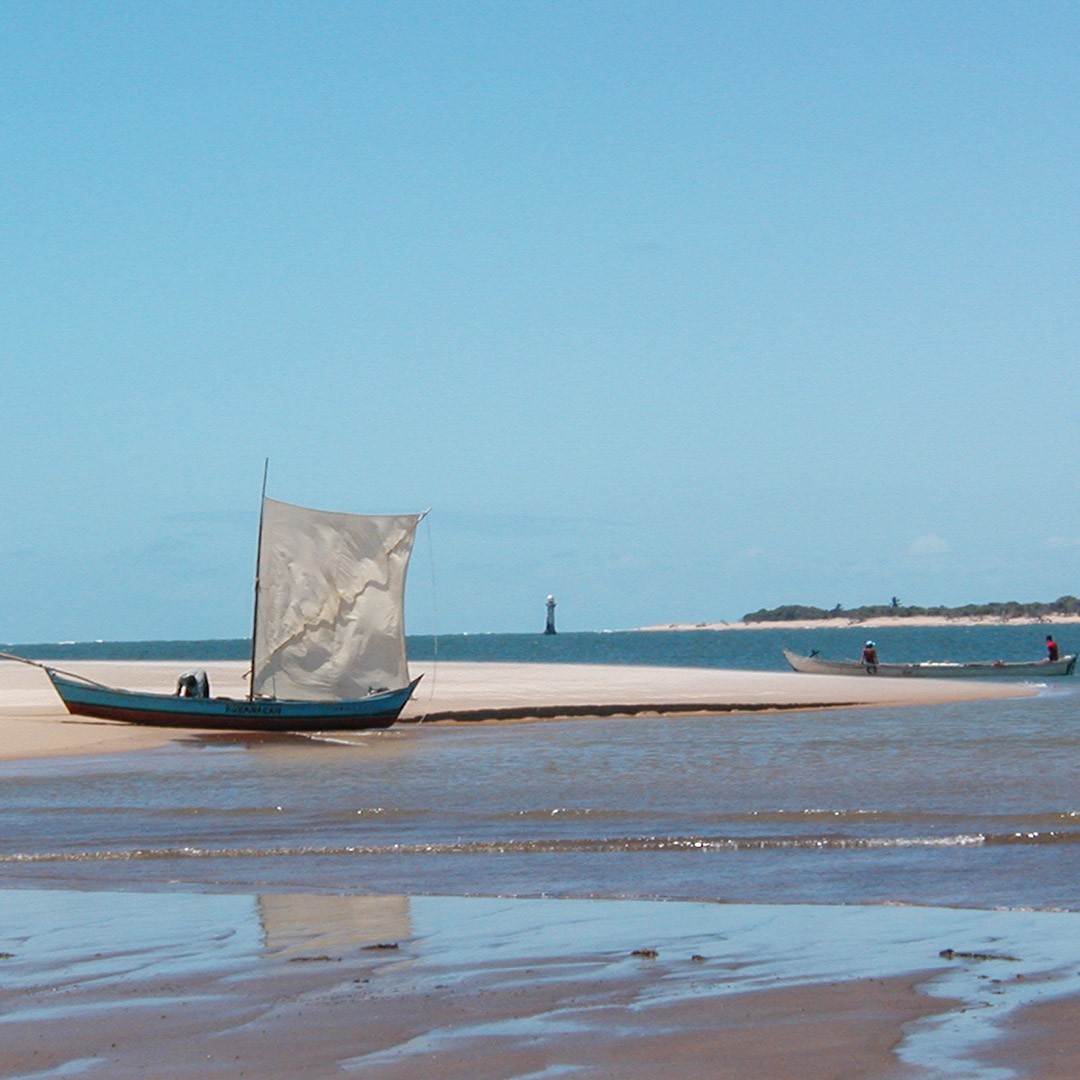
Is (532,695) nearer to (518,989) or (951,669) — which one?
(951,669)

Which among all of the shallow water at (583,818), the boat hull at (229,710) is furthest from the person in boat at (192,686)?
the shallow water at (583,818)

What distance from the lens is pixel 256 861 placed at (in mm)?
13352

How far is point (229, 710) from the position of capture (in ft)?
101

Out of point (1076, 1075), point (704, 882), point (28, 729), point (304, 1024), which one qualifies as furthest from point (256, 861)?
point (28, 729)

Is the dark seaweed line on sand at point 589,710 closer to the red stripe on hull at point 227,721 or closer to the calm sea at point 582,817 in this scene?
the red stripe on hull at point 227,721

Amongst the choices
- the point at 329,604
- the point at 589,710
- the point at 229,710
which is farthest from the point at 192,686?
the point at 589,710

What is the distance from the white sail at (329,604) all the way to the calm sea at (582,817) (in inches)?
127

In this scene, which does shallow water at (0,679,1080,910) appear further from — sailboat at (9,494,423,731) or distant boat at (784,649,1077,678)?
distant boat at (784,649,1077,678)

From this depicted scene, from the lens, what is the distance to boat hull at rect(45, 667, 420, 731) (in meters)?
30.7

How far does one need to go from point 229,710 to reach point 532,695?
11.2m

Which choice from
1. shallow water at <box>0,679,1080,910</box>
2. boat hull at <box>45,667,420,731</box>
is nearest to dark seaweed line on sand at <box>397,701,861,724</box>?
boat hull at <box>45,667,420,731</box>

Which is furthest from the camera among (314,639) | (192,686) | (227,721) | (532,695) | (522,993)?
(532,695)

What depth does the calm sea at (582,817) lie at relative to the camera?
39.1 feet

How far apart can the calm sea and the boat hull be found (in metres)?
2.27
